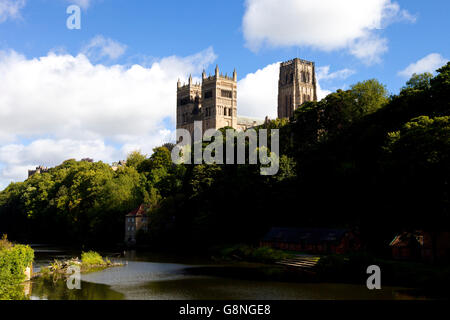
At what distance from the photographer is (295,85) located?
180 metres

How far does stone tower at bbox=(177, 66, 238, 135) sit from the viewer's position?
171750 mm

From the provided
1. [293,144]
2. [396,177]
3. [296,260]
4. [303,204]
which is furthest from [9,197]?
[396,177]

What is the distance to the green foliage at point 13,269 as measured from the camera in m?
34.5

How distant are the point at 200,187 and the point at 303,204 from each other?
19.0 metres

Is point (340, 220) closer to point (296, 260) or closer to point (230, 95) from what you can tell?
point (296, 260)

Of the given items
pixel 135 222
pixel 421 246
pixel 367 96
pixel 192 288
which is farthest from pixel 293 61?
pixel 192 288

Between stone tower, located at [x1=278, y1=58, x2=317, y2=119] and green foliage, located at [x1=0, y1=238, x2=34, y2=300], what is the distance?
149 meters

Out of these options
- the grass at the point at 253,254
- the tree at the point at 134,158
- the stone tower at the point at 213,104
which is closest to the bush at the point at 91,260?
the grass at the point at 253,254

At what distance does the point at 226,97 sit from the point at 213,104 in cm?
623

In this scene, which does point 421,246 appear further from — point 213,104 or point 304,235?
point 213,104

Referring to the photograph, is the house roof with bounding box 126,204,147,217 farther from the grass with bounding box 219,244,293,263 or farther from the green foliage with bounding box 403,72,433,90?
the green foliage with bounding box 403,72,433,90

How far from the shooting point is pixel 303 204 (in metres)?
66.7

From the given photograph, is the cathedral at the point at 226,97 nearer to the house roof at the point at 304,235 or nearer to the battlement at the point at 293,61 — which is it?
the battlement at the point at 293,61

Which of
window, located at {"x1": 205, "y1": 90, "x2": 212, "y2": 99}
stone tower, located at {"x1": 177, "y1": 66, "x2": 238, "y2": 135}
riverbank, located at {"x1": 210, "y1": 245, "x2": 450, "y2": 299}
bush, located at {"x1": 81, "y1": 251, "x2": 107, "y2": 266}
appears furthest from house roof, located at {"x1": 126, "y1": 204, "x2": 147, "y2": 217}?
window, located at {"x1": 205, "y1": 90, "x2": 212, "y2": 99}
